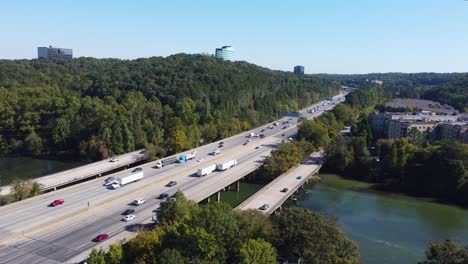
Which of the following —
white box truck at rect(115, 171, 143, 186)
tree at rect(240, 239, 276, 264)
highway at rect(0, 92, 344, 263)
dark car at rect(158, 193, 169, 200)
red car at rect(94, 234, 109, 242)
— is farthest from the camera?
white box truck at rect(115, 171, 143, 186)

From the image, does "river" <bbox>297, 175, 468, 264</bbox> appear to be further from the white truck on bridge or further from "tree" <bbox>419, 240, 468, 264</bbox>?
the white truck on bridge

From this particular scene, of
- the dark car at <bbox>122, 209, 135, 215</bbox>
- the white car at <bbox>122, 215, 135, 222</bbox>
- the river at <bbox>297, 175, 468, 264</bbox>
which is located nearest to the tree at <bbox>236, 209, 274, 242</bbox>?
the river at <bbox>297, 175, 468, 264</bbox>

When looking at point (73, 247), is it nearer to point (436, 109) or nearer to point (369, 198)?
point (369, 198)

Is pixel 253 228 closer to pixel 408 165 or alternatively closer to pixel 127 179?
pixel 127 179

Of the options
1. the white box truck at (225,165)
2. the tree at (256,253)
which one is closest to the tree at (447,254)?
the tree at (256,253)

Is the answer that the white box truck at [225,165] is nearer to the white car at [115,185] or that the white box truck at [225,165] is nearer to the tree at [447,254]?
the white car at [115,185]

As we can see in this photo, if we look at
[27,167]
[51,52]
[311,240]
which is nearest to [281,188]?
[311,240]

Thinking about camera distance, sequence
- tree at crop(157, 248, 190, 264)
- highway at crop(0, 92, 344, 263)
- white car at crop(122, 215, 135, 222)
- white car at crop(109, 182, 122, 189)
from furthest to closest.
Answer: white car at crop(109, 182, 122, 189) → white car at crop(122, 215, 135, 222) → highway at crop(0, 92, 344, 263) → tree at crop(157, 248, 190, 264)
